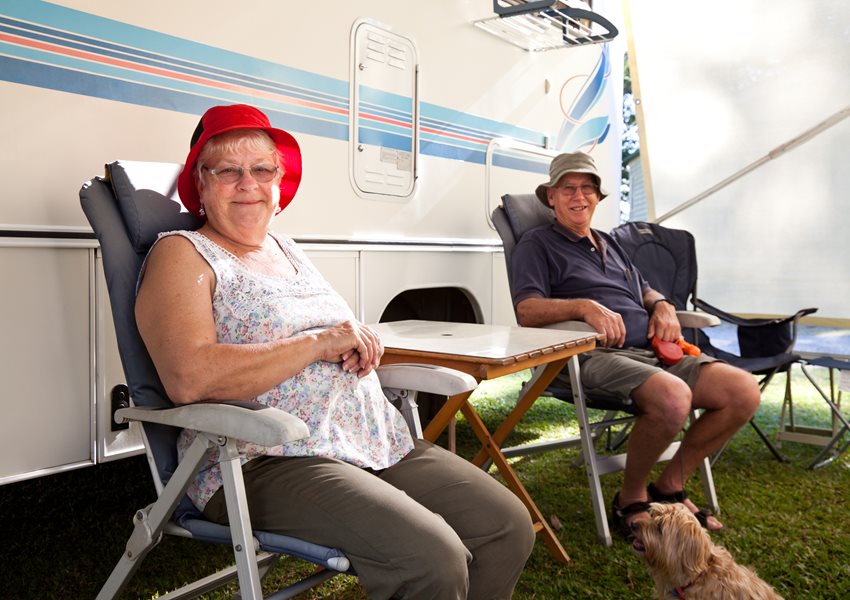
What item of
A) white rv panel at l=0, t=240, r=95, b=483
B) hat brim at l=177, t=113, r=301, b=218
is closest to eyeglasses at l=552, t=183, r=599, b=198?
hat brim at l=177, t=113, r=301, b=218

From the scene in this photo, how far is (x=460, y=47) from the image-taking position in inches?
136

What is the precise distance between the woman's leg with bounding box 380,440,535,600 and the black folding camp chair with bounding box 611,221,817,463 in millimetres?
2250

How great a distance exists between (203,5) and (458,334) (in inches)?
50.8

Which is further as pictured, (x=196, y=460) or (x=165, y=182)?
(x=165, y=182)

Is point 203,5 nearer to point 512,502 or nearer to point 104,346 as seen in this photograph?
point 104,346

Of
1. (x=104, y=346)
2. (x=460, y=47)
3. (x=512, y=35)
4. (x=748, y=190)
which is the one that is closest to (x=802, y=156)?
(x=748, y=190)

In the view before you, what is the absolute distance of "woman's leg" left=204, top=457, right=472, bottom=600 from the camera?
153 cm

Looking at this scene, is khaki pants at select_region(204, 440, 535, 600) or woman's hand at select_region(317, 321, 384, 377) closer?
khaki pants at select_region(204, 440, 535, 600)

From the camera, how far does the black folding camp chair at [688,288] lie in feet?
12.5

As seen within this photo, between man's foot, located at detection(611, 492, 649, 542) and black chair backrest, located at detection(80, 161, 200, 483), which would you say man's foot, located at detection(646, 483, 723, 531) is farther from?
black chair backrest, located at detection(80, 161, 200, 483)

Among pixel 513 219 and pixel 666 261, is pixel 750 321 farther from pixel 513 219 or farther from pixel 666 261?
pixel 513 219

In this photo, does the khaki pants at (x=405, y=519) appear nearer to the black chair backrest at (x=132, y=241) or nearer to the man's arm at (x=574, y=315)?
the black chair backrest at (x=132, y=241)

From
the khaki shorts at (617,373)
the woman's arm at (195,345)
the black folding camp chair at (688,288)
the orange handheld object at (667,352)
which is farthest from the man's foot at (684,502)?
the woman's arm at (195,345)

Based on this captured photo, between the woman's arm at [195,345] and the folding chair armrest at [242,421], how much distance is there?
0.08 meters
